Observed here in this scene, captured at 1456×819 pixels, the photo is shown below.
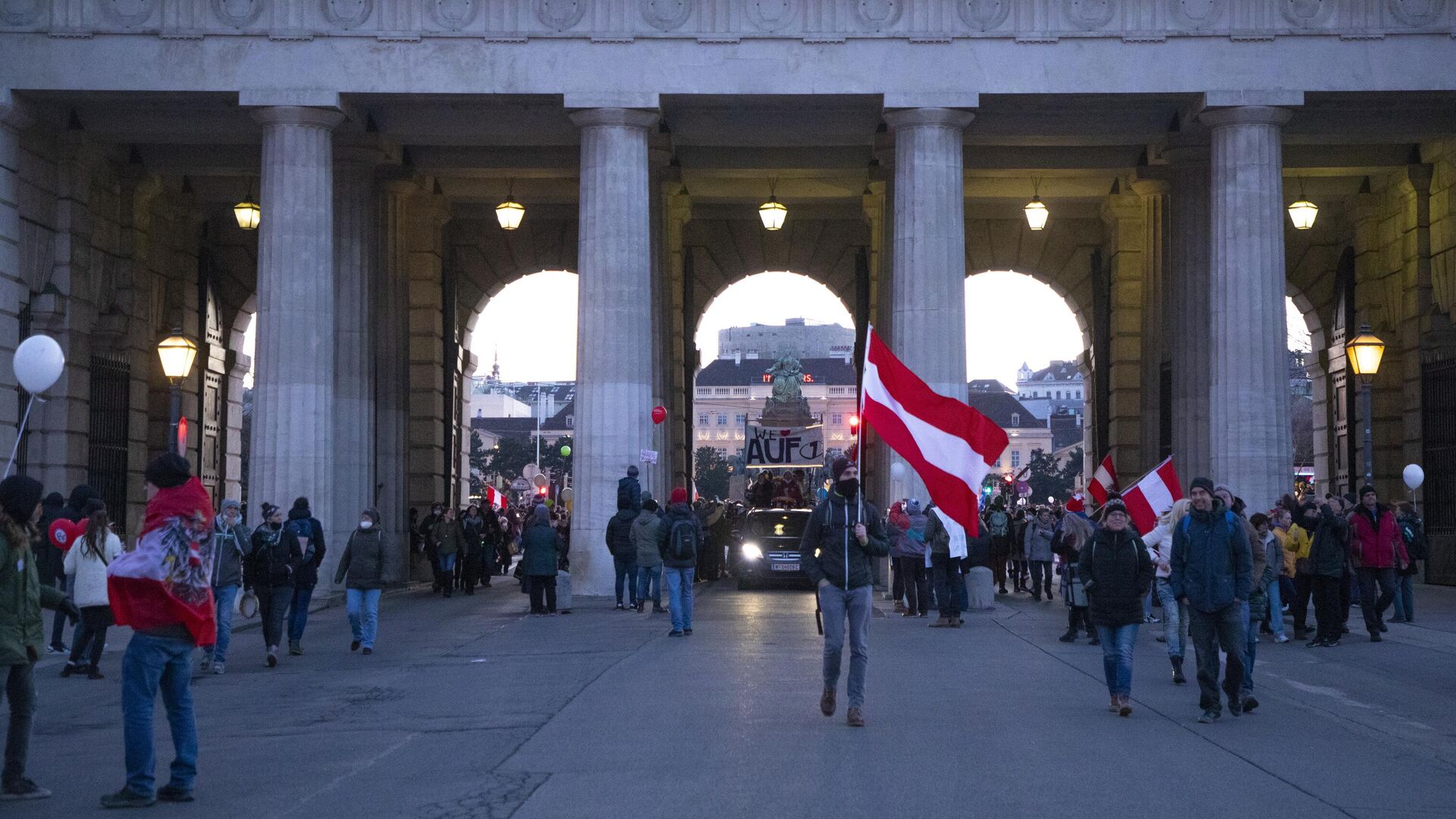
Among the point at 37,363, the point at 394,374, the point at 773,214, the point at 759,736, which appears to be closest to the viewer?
the point at 759,736

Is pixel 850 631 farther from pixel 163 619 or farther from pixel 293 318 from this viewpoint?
pixel 293 318

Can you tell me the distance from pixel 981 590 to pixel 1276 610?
7.00 m

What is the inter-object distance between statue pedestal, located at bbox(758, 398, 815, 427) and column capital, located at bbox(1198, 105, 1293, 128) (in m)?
22.0

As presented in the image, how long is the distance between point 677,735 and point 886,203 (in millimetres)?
23673

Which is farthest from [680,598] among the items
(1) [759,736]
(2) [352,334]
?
(2) [352,334]

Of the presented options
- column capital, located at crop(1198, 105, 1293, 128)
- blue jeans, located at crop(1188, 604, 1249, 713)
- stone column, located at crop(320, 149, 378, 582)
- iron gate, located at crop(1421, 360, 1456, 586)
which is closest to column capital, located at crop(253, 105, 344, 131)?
stone column, located at crop(320, 149, 378, 582)

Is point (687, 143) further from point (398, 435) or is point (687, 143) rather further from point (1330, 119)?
point (1330, 119)

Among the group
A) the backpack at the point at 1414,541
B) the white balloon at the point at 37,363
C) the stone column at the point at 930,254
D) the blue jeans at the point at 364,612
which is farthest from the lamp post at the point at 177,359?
the backpack at the point at 1414,541

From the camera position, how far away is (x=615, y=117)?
28.4m

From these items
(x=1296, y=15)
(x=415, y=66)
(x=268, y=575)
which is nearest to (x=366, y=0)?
(x=415, y=66)

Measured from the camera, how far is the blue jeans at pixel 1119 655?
13250 mm

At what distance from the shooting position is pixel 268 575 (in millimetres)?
18250

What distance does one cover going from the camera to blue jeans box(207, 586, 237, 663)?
17078 millimetres

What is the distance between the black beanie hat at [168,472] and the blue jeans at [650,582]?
52.8 feet
